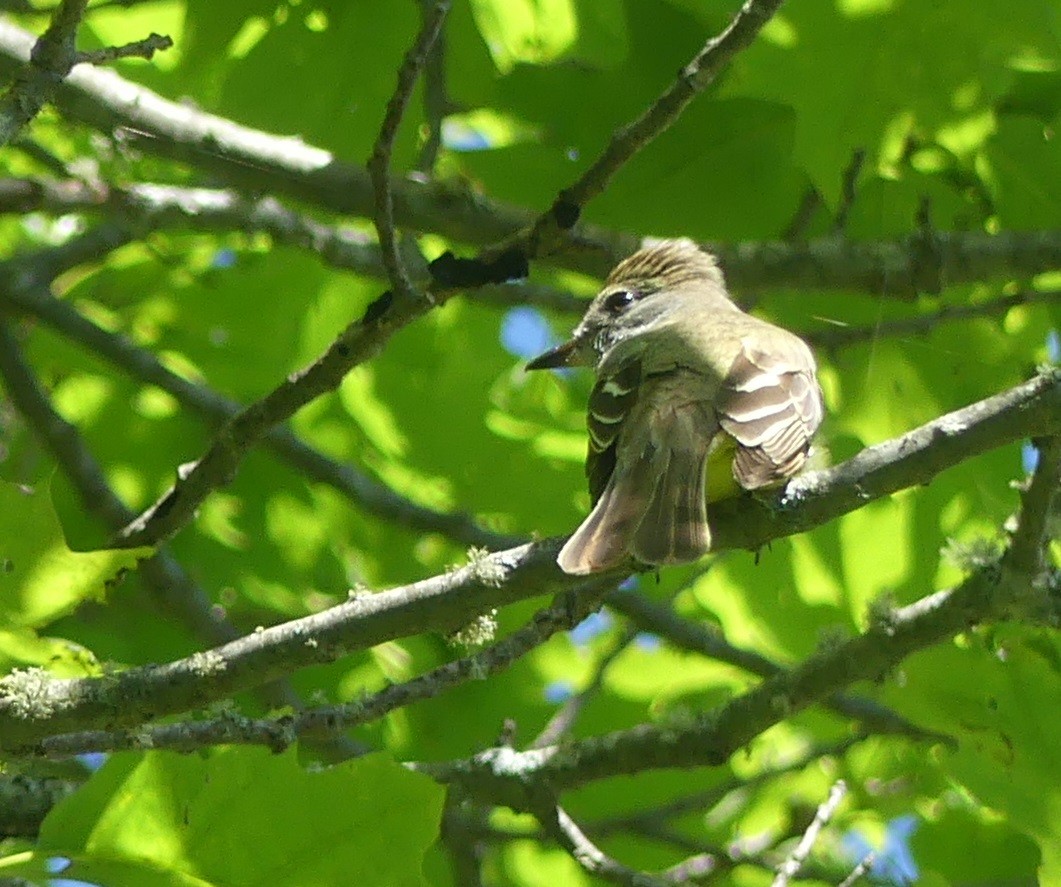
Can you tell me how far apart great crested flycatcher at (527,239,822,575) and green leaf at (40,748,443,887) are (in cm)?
52

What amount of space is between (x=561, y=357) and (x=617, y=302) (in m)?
0.28

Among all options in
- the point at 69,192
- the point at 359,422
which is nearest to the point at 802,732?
the point at 359,422

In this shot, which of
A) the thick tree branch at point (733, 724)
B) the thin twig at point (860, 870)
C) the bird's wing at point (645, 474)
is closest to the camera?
the bird's wing at point (645, 474)

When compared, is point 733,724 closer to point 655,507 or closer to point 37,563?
point 655,507

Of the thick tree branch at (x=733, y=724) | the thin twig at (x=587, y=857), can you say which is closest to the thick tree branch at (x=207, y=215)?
the thick tree branch at (x=733, y=724)

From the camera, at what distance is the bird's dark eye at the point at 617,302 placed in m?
4.83

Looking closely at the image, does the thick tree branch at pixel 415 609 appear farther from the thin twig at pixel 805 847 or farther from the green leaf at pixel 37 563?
the thin twig at pixel 805 847

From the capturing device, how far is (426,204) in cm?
456

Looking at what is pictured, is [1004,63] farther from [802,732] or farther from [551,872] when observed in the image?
[551,872]

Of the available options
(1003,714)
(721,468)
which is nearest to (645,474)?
(721,468)

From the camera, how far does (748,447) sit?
11.2 feet

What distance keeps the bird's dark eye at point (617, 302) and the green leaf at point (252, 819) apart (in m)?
2.48

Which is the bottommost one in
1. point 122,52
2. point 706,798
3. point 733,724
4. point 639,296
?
point 706,798

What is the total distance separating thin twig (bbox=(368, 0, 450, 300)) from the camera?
3.05 metres
